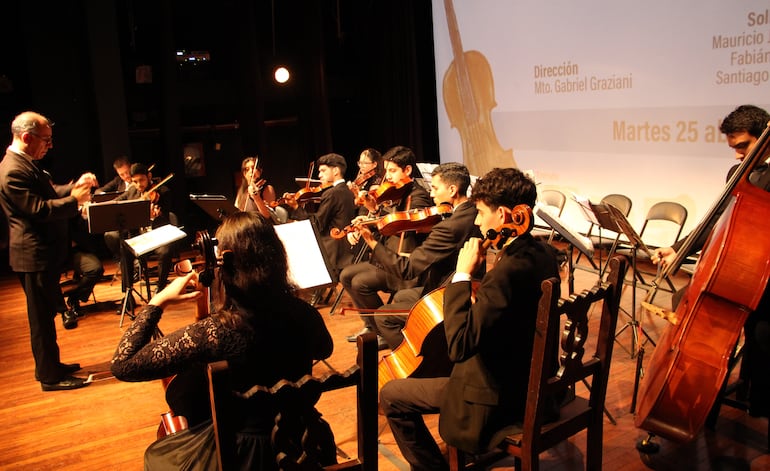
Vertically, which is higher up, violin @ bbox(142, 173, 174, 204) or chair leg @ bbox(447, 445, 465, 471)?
violin @ bbox(142, 173, 174, 204)

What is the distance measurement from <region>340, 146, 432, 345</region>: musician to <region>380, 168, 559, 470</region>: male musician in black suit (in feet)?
6.15

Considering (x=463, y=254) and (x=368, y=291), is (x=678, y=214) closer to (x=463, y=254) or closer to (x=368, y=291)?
(x=368, y=291)

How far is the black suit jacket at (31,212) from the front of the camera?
365 centimetres

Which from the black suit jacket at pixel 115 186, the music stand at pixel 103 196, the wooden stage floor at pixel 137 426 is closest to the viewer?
the wooden stage floor at pixel 137 426

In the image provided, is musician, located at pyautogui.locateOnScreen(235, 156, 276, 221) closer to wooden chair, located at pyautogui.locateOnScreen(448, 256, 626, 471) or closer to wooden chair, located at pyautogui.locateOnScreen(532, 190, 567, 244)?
wooden chair, located at pyautogui.locateOnScreen(532, 190, 567, 244)

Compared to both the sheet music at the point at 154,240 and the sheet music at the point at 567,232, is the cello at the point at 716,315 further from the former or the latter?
the sheet music at the point at 154,240

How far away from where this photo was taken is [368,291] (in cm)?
448

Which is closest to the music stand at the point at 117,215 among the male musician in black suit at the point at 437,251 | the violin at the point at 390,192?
the violin at the point at 390,192

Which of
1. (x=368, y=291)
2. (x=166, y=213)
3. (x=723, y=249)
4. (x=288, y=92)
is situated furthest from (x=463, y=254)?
(x=288, y=92)

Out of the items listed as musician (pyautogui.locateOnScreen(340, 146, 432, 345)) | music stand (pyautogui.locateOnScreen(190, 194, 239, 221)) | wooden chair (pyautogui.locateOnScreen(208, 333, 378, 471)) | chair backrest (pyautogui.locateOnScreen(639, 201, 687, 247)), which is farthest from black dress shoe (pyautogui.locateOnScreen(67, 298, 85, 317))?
chair backrest (pyautogui.locateOnScreen(639, 201, 687, 247))

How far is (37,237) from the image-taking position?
12.4ft

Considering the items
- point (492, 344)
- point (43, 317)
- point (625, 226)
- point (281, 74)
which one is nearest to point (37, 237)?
point (43, 317)

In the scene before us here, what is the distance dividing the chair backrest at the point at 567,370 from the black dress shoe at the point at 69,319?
420 centimetres

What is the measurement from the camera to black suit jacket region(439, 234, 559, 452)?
2088mm
